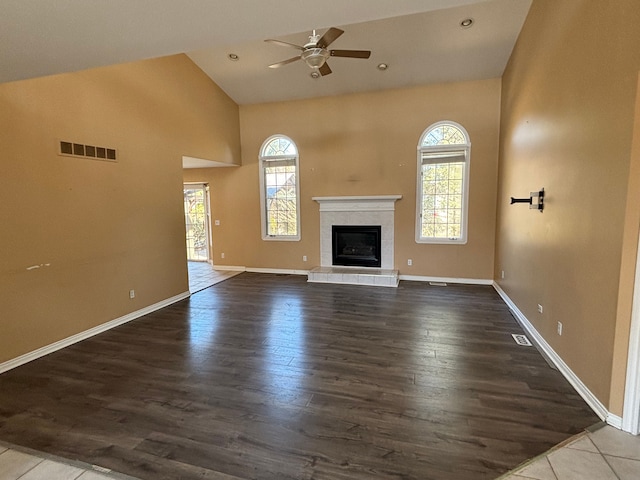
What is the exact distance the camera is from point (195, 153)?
550 centimetres

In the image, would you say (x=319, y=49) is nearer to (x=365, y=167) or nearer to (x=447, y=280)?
(x=365, y=167)

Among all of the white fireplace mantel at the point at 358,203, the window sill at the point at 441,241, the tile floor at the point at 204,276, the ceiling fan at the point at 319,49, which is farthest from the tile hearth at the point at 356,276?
the ceiling fan at the point at 319,49

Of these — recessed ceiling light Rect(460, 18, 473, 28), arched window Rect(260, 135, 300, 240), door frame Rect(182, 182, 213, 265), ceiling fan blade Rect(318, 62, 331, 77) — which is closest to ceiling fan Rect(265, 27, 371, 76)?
ceiling fan blade Rect(318, 62, 331, 77)

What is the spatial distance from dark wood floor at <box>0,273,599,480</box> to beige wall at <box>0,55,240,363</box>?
526 mm

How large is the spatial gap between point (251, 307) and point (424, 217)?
359cm

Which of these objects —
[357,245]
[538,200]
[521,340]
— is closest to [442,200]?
[357,245]

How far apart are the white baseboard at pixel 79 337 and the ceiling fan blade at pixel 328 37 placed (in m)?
4.11

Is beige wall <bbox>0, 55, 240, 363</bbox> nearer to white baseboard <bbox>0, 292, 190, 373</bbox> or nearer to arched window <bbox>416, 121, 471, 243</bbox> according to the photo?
white baseboard <bbox>0, 292, 190, 373</bbox>

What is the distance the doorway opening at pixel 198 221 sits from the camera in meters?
7.98

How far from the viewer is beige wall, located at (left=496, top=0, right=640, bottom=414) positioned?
202 cm

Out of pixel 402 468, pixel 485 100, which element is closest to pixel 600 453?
pixel 402 468

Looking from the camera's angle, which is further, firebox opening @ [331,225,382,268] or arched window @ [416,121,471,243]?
firebox opening @ [331,225,382,268]

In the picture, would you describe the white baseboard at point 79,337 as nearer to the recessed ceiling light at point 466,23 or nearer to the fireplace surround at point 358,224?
the fireplace surround at point 358,224

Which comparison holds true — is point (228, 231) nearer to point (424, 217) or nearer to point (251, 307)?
point (251, 307)
